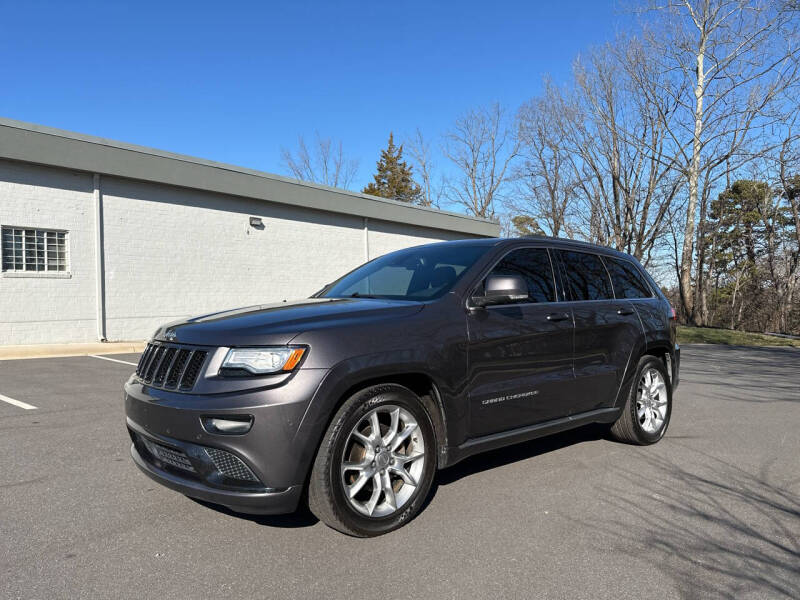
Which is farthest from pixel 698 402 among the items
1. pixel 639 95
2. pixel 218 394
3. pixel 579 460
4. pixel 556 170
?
pixel 556 170

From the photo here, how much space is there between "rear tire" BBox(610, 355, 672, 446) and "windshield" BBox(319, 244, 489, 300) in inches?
82.0

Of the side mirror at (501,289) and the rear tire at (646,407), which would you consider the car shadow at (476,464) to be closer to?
the rear tire at (646,407)

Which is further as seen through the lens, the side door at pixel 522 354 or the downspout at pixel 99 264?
the downspout at pixel 99 264

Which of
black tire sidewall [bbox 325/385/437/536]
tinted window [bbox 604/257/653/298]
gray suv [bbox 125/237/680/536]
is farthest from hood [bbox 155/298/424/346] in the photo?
tinted window [bbox 604/257/653/298]

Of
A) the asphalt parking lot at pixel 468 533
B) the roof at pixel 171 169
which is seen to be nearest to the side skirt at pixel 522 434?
the asphalt parking lot at pixel 468 533

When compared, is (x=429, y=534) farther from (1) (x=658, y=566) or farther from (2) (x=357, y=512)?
(1) (x=658, y=566)

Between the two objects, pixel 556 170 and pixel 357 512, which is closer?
pixel 357 512

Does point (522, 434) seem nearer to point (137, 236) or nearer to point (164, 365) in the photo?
point (164, 365)

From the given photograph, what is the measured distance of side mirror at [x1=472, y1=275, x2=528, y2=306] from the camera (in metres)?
3.82

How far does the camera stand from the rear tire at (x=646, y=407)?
5.23 m

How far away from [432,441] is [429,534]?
0.52 m

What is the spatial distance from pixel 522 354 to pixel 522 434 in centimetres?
56

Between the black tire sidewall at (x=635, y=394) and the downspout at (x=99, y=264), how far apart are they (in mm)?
13513

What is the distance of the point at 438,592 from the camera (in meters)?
2.73
